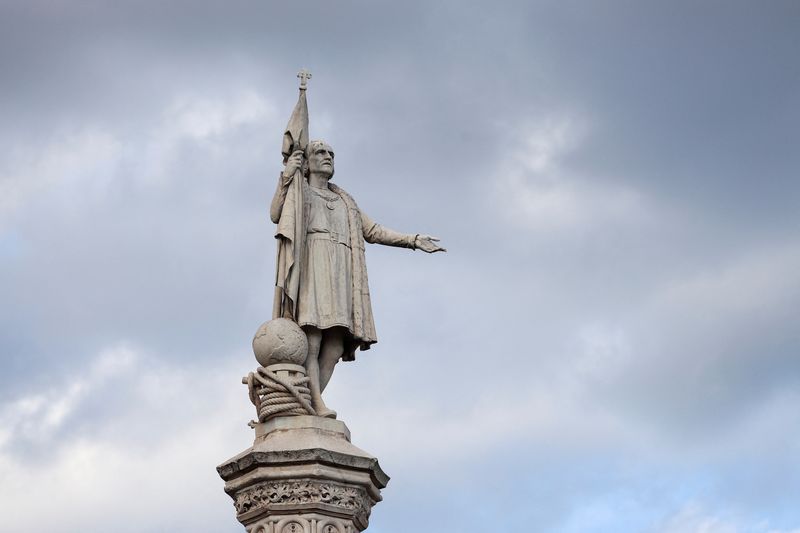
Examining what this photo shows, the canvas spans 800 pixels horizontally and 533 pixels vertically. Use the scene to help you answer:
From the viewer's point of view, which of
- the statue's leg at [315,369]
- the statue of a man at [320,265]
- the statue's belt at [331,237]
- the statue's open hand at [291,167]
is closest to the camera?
the statue's leg at [315,369]

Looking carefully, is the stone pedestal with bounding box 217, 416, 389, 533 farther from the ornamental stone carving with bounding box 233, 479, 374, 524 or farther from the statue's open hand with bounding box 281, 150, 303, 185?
the statue's open hand with bounding box 281, 150, 303, 185

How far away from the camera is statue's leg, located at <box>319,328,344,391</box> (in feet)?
74.8

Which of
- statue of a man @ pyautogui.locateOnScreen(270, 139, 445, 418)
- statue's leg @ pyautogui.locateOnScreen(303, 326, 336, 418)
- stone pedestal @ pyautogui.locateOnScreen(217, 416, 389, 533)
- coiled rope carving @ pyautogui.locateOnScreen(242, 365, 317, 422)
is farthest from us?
statue of a man @ pyautogui.locateOnScreen(270, 139, 445, 418)

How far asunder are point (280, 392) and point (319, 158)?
4021 millimetres

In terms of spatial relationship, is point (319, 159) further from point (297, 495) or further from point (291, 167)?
point (297, 495)

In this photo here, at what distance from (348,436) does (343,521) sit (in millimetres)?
1383

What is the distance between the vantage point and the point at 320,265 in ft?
→ 75.7

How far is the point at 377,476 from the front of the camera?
2184cm

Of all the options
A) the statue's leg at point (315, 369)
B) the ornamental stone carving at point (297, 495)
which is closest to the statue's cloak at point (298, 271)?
the statue's leg at point (315, 369)

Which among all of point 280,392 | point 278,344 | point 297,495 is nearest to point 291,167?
point 278,344

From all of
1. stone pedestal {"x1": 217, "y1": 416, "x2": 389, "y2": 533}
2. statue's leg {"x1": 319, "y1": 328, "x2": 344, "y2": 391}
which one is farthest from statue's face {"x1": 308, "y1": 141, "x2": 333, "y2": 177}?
stone pedestal {"x1": 217, "y1": 416, "x2": 389, "y2": 533}

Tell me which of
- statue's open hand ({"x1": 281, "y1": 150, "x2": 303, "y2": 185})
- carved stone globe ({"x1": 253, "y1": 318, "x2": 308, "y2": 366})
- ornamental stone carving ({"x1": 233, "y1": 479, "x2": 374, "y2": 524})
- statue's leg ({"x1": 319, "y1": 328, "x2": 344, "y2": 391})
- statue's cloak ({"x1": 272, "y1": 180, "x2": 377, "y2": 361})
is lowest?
ornamental stone carving ({"x1": 233, "y1": 479, "x2": 374, "y2": 524})

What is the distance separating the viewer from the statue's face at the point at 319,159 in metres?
23.8

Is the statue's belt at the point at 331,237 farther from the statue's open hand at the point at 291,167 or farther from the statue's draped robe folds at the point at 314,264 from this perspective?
the statue's open hand at the point at 291,167
